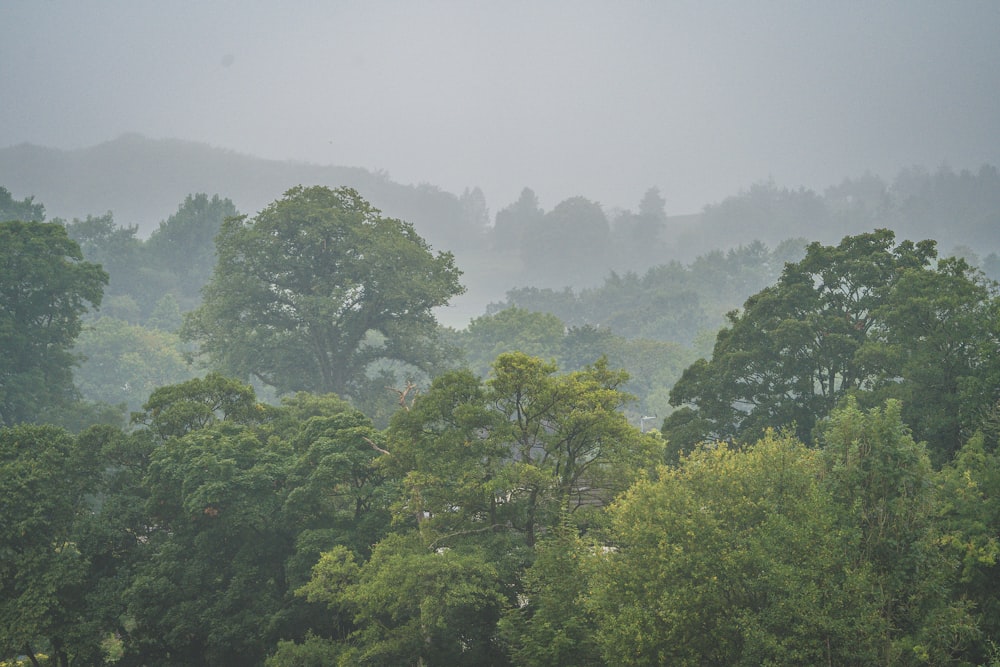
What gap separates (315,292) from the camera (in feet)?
163

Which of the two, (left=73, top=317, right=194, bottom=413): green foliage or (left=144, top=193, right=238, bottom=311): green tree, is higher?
(left=144, top=193, right=238, bottom=311): green tree

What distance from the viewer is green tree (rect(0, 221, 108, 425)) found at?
1531 inches

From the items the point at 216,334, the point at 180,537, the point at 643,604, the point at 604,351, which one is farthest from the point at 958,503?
the point at 604,351

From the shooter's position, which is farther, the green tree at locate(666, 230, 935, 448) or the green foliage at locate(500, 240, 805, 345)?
the green foliage at locate(500, 240, 805, 345)

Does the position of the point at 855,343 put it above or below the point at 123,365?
below

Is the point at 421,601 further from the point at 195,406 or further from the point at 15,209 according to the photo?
the point at 15,209

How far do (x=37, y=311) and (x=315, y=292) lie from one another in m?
16.2

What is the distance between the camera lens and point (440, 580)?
18656mm

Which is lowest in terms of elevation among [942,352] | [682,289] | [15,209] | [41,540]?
[41,540]

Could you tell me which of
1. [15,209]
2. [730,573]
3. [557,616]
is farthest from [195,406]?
[15,209]

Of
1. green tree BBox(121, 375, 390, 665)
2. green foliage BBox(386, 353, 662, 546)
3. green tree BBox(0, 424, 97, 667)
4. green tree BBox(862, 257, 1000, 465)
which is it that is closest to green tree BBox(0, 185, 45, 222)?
green tree BBox(0, 424, 97, 667)

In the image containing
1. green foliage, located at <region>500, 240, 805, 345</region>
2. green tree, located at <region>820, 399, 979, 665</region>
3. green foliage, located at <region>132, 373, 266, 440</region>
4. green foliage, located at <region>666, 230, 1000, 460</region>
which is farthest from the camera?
green foliage, located at <region>500, 240, 805, 345</region>

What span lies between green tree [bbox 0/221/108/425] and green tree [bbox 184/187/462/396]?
858 centimetres

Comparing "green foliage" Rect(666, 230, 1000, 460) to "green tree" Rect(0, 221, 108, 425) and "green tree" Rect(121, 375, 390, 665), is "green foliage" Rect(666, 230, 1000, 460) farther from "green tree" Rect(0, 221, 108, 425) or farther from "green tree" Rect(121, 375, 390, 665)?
"green tree" Rect(0, 221, 108, 425)
